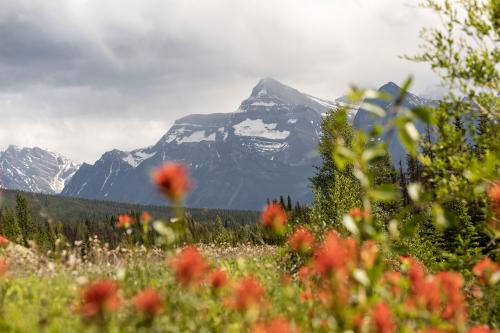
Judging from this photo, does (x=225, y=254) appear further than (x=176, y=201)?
Yes

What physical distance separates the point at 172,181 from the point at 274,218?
1707 millimetres

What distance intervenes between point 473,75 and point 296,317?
4.22 meters

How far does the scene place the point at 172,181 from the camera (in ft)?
9.53

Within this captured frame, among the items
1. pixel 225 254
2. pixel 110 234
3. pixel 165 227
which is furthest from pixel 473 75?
pixel 110 234

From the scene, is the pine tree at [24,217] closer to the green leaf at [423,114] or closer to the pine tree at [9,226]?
the pine tree at [9,226]

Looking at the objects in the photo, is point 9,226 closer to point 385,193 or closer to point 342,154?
point 342,154

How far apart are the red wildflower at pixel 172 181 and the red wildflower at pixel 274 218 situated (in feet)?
5.21

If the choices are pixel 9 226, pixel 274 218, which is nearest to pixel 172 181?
pixel 274 218

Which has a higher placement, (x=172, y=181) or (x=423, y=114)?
(x=423, y=114)

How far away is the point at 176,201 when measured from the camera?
298 centimetres

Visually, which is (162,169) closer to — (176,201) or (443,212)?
(176,201)

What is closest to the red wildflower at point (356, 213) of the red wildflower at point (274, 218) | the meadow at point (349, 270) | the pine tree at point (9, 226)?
the meadow at point (349, 270)

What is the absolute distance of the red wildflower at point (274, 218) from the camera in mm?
4391

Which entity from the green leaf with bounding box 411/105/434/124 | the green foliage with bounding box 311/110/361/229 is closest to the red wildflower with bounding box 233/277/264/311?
the green foliage with bounding box 311/110/361/229
